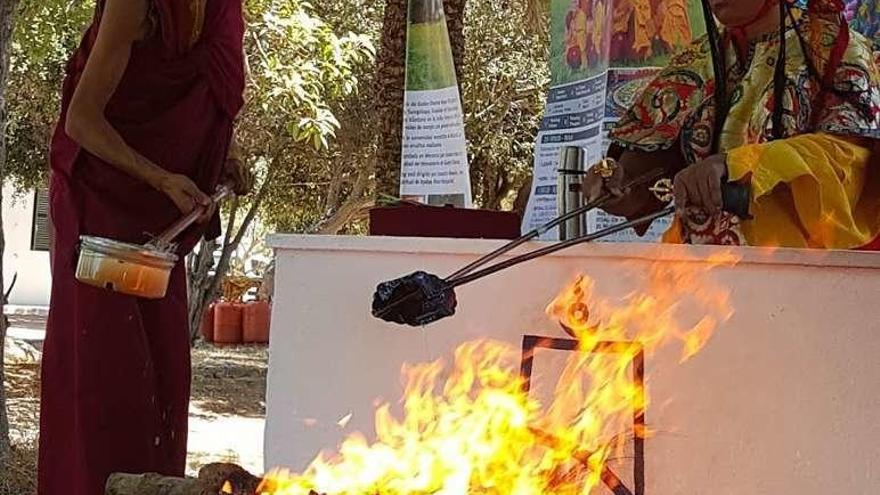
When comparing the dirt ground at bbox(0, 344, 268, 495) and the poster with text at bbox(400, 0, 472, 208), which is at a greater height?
the poster with text at bbox(400, 0, 472, 208)

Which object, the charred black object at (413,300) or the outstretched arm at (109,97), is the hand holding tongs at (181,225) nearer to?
the outstretched arm at (109,97)

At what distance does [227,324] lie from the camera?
52.8 ft

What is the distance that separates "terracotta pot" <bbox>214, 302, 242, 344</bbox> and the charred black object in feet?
45.9

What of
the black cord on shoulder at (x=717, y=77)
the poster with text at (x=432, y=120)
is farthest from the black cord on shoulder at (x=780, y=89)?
the poster with text at (x=432, y=120)

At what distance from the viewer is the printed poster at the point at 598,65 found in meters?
3.93

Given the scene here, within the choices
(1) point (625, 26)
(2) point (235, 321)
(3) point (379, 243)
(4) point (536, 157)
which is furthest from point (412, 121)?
(2) point (235, 321)

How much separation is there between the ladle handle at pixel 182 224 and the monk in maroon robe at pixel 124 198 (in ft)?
0.08

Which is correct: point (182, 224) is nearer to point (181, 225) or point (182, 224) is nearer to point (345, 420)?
point (181, 225)

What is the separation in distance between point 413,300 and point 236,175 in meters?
1.20

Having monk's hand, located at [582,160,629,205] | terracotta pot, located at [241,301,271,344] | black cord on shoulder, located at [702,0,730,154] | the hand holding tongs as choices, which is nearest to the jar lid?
the hand holding tongs

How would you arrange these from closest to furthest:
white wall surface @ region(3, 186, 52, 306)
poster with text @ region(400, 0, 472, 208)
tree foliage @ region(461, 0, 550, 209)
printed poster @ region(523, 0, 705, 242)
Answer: printed poster @ region(523, 0, 705, 242)
poster with text @ region(400, 0, 472, 208)
tree foliage @ region(461, 0, 550, 209)
white wall surface @ region(3, 186, 52, 306)

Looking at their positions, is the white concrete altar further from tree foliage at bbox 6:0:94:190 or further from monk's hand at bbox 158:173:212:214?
tree foliage at bbox 6:0:94:190

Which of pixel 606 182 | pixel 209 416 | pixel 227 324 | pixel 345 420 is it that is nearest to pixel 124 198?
pixel 345 420

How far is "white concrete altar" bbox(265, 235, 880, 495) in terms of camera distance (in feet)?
7.68
